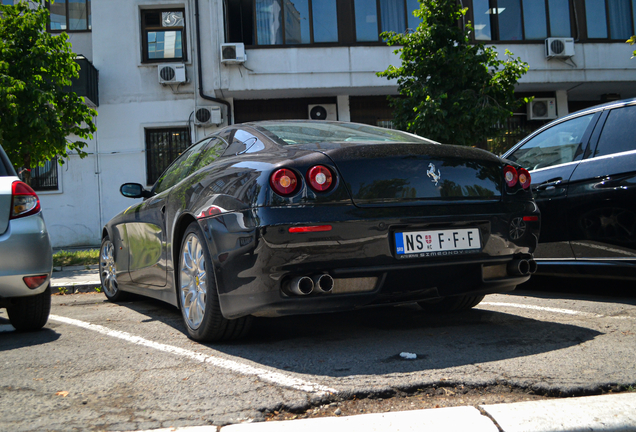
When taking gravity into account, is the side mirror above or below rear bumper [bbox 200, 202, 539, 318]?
above

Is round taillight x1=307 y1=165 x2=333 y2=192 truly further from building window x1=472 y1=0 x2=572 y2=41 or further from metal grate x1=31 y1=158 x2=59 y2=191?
building window x1=472 y1=0 x2=572 y2=41

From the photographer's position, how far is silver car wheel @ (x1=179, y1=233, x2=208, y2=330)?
350 centimetres

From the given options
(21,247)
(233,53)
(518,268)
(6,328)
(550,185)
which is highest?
(233,53)

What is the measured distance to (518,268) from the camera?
350 cm

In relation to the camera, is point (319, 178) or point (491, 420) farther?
point (319, 178)

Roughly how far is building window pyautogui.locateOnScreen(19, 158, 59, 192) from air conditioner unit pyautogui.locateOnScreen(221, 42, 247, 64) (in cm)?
517

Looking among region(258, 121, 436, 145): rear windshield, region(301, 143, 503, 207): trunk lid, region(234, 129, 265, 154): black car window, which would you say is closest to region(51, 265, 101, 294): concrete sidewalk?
region(234, 129, 265, 154): black car window

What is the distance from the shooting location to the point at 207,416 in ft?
7.36

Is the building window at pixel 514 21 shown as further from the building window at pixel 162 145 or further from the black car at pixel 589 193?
the black car at pixel 589 193

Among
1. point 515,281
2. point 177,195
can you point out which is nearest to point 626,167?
point 515,281

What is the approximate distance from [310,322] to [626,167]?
2.53 metres

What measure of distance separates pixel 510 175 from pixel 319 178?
127 cm

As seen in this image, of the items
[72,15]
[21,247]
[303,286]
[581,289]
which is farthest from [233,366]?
[72,15]

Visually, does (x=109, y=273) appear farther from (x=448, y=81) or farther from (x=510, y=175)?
(x=448, y=81)
